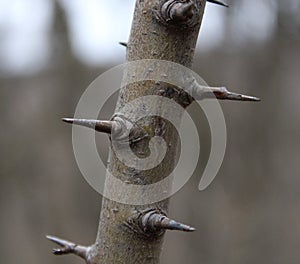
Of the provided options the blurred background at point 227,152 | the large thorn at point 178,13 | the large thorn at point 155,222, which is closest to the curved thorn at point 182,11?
the large thorn at point 178,13

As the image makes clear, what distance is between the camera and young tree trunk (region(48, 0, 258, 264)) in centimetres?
44

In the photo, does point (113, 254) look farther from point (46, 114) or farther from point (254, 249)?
point (46, 114)

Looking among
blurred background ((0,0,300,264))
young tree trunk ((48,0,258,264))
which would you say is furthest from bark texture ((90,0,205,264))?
blurred background ((0,0,300,264))

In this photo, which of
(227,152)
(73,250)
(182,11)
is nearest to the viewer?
(182,11)

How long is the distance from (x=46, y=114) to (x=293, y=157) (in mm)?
1573

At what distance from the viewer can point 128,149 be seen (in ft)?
1.48

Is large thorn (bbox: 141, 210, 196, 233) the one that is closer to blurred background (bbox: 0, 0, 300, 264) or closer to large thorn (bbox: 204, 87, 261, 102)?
large thorn (bbox: 204, 87, 261, 102)

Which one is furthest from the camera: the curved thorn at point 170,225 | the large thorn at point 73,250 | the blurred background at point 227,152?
the blurred background at point 227,152

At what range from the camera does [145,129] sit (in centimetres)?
45

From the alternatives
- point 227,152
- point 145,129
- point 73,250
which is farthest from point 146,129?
point 227,152

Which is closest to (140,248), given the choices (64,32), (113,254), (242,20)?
(113,254)

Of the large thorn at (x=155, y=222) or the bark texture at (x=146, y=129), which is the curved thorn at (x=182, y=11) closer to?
the bark texture at (x=146, y=129)

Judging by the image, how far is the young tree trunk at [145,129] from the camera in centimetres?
44

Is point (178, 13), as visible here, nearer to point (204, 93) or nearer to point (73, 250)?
point (204, 93)
